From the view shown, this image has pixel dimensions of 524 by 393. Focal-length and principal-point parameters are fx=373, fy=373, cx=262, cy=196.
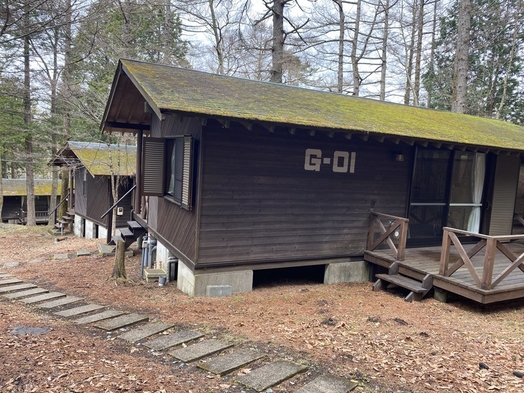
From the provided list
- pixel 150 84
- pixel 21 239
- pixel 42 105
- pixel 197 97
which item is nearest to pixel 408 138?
pixel 197 97

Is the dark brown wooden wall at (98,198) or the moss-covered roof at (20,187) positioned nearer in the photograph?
the dark brown wooden wall at (98,198)

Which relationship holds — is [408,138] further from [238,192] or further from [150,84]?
[150,84]

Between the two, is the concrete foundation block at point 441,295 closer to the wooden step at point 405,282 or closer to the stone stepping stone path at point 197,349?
the wooden step at point 405,282

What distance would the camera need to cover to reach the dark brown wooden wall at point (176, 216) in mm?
6145

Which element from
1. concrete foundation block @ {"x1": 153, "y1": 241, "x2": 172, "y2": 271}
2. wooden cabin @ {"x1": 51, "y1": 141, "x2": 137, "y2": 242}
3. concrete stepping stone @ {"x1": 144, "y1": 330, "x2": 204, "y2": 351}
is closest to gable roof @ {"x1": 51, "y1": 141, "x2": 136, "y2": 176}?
wooden cabin @ {"x1": 51, "y1": 141, "x2": 137, "y2": 242}

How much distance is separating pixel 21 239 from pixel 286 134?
14.0m

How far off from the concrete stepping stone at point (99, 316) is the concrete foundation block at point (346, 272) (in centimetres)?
373

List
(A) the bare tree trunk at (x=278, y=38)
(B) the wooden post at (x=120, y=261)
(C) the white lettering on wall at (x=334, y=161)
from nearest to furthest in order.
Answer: (C) the white lettering on wall at (x=334, y=161), (B) the wooden post at (x=120, y=261), (A) the bare tree trunk at (x=278, y=38)

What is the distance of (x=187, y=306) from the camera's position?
566 centimetres

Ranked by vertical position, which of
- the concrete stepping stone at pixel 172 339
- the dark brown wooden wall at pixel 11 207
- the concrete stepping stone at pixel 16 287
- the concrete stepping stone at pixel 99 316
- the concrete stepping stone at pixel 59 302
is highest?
the concrete stepping stone at pixel 172 339

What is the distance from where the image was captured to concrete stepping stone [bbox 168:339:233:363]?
3.79 metres

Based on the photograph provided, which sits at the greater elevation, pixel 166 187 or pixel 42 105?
pixel 42 105

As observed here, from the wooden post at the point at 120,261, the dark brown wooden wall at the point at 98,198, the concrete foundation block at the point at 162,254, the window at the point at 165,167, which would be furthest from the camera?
the dark brown wooden wall at the point at 98,198

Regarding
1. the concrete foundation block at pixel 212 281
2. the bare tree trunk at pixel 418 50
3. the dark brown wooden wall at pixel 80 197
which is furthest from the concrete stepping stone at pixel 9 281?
the bare tree trunk at pixel 418 50
